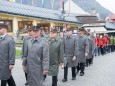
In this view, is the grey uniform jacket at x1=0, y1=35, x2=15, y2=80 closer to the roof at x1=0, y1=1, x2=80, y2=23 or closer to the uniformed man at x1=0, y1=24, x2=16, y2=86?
the uniformed man at x1=0, y1=24, x2=16, y2=86

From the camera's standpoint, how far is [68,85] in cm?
1117

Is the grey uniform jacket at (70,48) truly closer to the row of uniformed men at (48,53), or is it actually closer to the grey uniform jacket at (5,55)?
the row of uniformed men at (48,53)

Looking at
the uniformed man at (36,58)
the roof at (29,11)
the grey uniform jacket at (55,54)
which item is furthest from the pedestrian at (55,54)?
the roof at (29,11)

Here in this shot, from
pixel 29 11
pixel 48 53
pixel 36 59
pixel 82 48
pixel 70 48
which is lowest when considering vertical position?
pixel 82 48

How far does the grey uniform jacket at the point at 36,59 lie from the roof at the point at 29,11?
2697 cm

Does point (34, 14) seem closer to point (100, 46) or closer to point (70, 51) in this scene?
point (100, 46)

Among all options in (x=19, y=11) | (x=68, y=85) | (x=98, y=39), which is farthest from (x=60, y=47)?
(x=19, y=11)

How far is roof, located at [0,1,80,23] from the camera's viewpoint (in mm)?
37250

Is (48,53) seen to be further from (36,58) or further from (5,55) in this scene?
(5,55)

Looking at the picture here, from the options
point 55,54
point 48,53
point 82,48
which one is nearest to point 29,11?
point 82,48

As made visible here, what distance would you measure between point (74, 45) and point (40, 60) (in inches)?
174

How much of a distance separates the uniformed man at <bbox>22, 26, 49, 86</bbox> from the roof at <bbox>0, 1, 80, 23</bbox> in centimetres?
2696

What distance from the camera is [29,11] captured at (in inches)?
1634

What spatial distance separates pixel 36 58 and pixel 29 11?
33.9 metres
